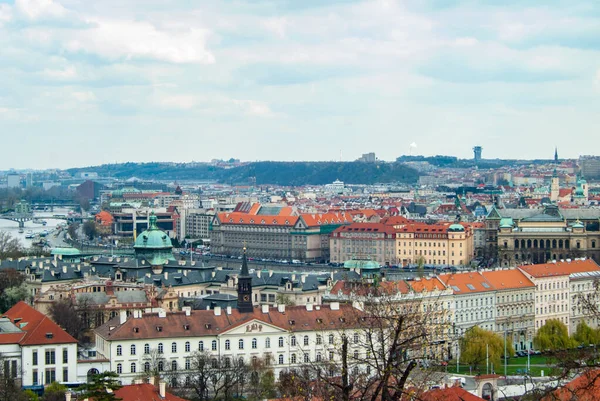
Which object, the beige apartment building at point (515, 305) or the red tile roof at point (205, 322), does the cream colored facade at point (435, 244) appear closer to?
the beige apartment building at point (515, 305)

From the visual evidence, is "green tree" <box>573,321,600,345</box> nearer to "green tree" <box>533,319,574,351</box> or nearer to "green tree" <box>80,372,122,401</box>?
"green tree" <box>533,319,574,351</box>

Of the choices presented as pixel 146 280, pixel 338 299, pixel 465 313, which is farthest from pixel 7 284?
pixel 465 313

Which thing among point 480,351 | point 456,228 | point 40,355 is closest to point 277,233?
point 456,228

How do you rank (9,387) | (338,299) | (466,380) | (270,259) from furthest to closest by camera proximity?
(270,259) → (338,299) → (466,380) → (9,387)

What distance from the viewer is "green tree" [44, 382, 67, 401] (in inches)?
1715

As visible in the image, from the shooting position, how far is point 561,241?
12138 centimetres

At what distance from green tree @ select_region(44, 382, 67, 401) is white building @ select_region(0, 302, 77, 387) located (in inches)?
97.2

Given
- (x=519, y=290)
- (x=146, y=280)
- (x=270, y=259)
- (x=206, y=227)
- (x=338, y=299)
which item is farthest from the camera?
(x=206, y=227)

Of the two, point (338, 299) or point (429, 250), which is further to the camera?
point (429, 250)

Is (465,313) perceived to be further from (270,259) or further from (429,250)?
(270,259)

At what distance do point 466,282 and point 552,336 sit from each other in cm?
689

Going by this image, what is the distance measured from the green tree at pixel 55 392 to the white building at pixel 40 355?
247 cm

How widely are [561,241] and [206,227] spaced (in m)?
70.9

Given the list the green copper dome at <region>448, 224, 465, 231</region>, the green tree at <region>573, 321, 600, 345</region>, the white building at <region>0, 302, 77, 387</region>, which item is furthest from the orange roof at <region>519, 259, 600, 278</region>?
the green copper dome at <region>448, 224, 465, 231</region>
